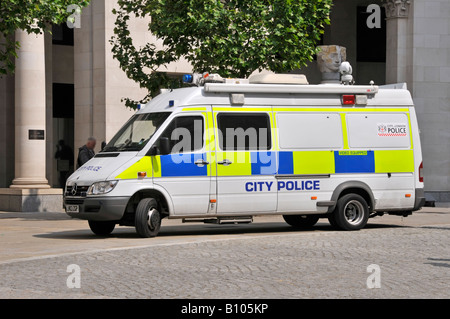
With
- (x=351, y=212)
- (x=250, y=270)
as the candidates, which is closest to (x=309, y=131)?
(x=351, y=212)

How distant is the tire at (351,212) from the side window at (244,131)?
1899mm

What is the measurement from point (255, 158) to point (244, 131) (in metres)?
0.53

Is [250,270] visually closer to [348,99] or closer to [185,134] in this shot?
[185,134]

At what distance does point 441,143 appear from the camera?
3153 cm

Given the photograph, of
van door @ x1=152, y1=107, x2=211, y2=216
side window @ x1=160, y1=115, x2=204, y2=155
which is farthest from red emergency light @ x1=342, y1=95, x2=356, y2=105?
side window @ x1=160, y1=115, x2=204, y2=155

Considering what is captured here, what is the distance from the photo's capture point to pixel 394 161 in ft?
60.3

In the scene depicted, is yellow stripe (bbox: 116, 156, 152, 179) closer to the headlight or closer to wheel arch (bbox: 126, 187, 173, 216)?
the headlight

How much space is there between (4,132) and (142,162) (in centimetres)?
1711

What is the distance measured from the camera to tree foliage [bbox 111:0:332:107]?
70.1 feet

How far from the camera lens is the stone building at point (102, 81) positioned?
2594 cm

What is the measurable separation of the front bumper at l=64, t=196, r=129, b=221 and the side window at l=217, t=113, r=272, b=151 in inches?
86.8

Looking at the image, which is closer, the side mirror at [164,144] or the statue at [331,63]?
the side mirror at [164,144]

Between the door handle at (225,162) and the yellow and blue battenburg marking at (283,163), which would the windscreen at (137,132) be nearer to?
the yellow and blue battenburg marking at (283,163)

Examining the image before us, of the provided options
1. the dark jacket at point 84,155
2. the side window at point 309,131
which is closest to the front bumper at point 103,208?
the side window at point 309,131
